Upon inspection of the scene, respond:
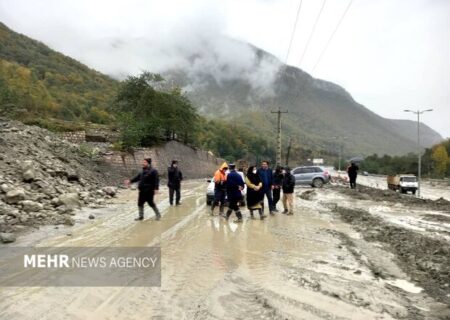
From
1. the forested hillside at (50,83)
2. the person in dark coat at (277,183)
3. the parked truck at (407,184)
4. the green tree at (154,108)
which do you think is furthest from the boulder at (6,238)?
the parked truck at (407,184)

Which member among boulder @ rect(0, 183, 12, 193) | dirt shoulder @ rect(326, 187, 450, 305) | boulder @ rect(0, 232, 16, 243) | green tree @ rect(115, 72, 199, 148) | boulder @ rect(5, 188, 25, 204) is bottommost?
dirt shoulder @ rect(326, 187, 450, 305)

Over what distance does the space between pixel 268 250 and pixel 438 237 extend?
533cm

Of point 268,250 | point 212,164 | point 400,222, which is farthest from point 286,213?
point 212,164

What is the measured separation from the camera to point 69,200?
1537cm

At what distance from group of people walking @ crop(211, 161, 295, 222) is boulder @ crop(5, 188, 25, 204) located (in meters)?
5.89

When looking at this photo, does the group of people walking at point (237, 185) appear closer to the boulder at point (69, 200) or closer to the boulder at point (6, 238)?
the boulder at point (69, 200)

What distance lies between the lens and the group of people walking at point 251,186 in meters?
14.1

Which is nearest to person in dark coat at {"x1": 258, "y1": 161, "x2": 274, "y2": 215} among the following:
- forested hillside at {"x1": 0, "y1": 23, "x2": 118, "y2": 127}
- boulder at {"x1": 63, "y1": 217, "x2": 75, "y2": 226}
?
boulder at {"x1": 63, "y1": 217, "x2": 75, "y2": 226}

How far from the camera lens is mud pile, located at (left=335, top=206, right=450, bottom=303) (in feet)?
24.7

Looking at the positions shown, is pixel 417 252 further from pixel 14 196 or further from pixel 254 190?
pixel 14 196

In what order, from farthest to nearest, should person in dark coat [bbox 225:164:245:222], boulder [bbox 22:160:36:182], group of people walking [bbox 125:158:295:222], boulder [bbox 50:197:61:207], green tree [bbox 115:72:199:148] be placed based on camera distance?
green tree [bbox 115:72:199:148], boulder [bbox 22:160:36:182], boulder [bbox 50:197:61:207], person in dark coat [bbox 225:164:245:222], group of people walking [bbox 125:158:295:222]

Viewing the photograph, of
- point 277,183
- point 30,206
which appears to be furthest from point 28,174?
point 277,183

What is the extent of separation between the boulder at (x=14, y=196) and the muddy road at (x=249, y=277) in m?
1.78

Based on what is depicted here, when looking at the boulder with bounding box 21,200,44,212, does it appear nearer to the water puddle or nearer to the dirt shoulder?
the dirt shoulder
